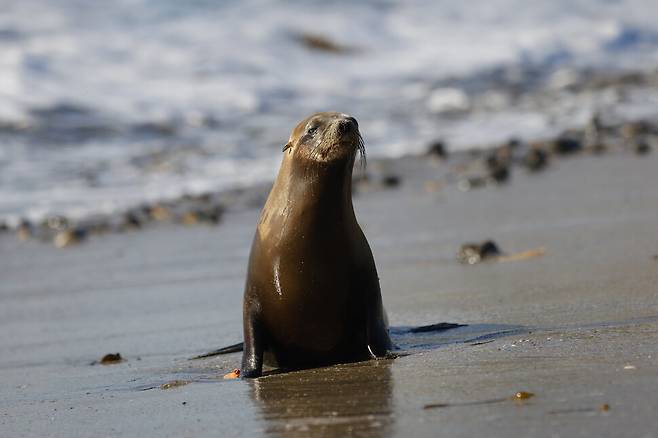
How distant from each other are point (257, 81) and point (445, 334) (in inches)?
776

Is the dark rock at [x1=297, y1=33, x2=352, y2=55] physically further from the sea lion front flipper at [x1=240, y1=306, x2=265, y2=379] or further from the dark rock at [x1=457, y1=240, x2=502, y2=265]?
the sea lion front flipper at [x1=240, y1=306, x2=265, y2=379]

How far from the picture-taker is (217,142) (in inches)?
712

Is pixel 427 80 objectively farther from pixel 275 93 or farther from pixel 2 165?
pixel 2 165

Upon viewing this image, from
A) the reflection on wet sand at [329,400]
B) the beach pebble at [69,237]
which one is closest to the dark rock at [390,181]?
the beach pebble at [69,237]

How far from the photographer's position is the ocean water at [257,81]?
52.6 ft

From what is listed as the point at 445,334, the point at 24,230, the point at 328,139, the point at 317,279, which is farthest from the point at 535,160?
the point at 317,279

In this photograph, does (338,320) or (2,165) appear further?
(2,165)

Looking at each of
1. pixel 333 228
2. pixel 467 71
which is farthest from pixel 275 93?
pixel 333 228

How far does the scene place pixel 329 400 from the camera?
3.83m

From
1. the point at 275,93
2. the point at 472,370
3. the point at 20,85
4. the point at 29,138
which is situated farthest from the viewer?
the point at 275,93

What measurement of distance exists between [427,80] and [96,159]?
36.3 feet

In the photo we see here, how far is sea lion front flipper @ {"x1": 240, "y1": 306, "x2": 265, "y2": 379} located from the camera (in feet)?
15.2

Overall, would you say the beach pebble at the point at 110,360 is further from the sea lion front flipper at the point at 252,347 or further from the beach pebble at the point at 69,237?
the beach pebble at the point at 69,237

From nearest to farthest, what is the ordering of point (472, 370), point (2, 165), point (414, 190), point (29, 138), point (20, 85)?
point (472, 370), point (414, 190), point (2, 165), point (29, 138), point (20, 85)
